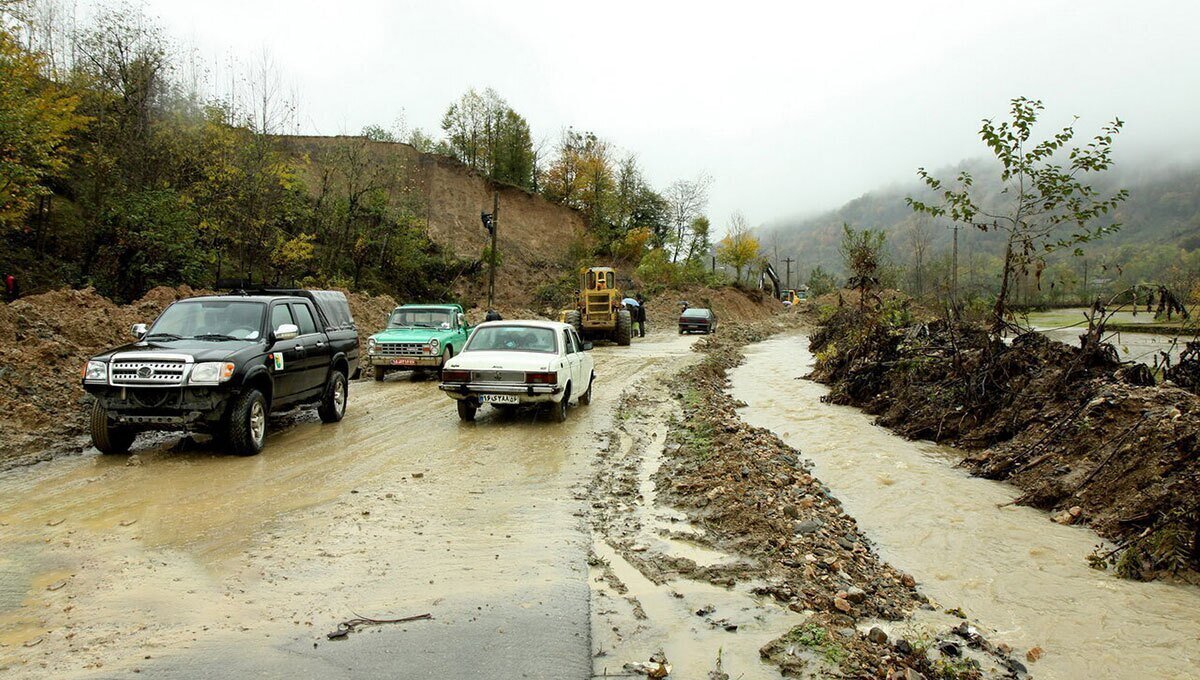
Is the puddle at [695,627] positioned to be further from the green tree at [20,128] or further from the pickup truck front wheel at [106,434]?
the green tree at [20,128]

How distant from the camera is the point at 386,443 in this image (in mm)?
9766

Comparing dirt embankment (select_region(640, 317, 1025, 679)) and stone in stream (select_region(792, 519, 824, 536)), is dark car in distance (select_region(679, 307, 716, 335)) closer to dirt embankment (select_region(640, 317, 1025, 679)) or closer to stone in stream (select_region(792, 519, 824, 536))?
dirt embankment (select_region(640, 317, 1025, 679))

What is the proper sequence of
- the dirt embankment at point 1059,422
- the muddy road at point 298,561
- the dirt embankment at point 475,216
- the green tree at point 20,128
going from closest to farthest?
the muddy road at point 298,561
the dirt embankment at point 1059,422
the green tree at point 20,128
the dirt embankment at point 475,216

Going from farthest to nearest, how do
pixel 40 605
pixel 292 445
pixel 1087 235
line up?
pixel 1087 235 < pixel 292 445 < pixel 40 605

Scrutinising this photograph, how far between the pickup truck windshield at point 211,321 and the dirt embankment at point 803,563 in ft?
18.8

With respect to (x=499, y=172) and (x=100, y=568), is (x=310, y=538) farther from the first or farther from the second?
(x=499, y=172)

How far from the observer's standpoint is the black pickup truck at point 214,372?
8148 mm

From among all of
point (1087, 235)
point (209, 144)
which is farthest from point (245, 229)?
point (1087, 235)

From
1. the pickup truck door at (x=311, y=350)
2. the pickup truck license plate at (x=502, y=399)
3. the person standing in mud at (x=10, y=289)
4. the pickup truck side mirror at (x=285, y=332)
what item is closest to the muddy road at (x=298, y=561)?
the pickup truck door at (x=311, y=350)

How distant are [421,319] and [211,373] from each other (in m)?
9.60

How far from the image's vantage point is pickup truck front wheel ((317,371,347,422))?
1118 centimetres

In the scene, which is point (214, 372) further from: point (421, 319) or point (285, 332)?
point (421, 319)

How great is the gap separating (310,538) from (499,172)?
174 feet

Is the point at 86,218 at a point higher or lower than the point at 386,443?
higher
